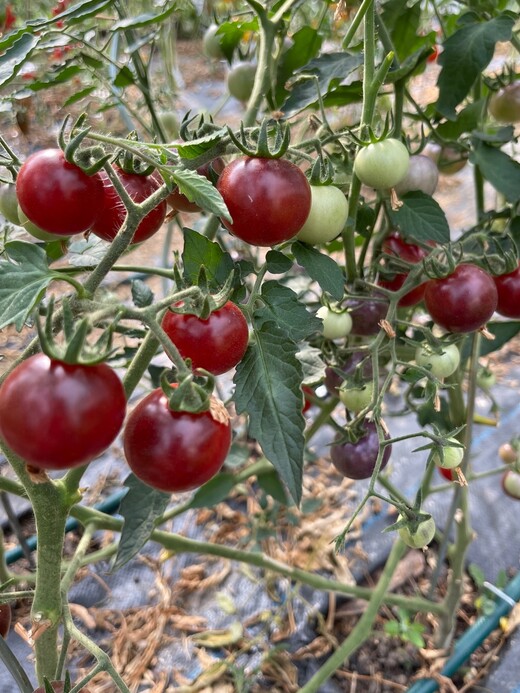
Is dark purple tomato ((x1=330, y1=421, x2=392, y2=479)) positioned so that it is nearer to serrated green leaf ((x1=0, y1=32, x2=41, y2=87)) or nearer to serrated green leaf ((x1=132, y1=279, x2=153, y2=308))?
serrated green leaf ((x1=132, y1=279, x2=153, y2=308))


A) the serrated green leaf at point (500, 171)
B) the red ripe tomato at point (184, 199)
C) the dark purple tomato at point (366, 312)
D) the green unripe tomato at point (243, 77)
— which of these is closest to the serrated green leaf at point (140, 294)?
the red ripe tomato at point (184, 199)

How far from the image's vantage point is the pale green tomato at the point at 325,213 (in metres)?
0.56

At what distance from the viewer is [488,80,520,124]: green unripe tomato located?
91cm

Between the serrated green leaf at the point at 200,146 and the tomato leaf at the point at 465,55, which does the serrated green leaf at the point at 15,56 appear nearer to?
the serrated green leaf at the point at 200,146

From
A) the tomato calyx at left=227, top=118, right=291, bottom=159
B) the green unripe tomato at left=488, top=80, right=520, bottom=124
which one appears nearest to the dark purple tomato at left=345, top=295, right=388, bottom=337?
the tomato calyx at left=227, top=118, right=291, bottom=159

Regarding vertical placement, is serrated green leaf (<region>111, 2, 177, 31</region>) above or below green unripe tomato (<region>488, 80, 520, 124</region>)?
above

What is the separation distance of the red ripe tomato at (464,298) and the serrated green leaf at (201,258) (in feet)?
0.90

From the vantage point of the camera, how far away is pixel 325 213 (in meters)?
0.56

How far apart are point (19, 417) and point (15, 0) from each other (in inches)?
133

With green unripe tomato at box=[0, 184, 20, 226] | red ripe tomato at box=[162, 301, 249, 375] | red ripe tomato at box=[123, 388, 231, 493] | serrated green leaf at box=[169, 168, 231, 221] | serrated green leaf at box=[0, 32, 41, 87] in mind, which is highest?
serrated green leaf at box=[0, 32, 41, 87]

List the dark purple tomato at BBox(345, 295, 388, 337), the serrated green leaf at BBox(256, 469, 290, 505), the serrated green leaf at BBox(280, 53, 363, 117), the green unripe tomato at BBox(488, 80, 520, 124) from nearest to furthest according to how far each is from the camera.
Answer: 1. the serrated green leaf at BBox(280, 53, 363, 117)
2. the dark purple tomato at BBox(345, 295, 388, 337)
3. the green unripe tomato at BBox(488, 80, 520, 124)
4. the serrated green leaf at BBox(256, 469, 290, 505)

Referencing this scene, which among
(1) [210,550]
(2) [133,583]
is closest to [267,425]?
(1) [210,550]

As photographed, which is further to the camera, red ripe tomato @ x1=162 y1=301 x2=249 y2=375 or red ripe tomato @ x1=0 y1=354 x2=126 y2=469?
red ripe tomato @ x1=162 y1=301 x2=249 y2=375

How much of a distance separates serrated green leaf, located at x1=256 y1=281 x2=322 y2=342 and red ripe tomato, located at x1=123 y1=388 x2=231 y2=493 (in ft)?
0.45
